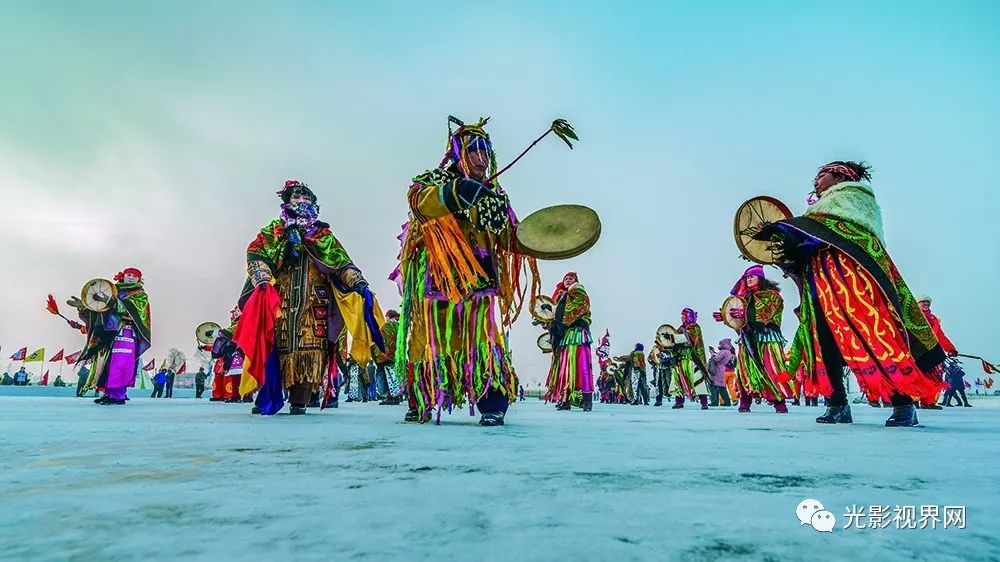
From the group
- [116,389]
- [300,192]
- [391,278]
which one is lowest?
[116,389]

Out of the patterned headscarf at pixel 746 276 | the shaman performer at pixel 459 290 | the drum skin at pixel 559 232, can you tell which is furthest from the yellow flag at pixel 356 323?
the patterned headscarf at pixel 746 276

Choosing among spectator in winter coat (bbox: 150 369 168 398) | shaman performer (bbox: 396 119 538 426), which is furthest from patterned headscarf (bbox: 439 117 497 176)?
spectator in winter coat (bbox: 150 369 168 398)

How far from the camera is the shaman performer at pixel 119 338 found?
7086mm

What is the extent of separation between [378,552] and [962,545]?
0.74 meters

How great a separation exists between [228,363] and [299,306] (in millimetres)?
7379

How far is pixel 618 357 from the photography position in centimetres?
1773

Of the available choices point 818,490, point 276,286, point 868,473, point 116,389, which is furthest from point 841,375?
point 116,389

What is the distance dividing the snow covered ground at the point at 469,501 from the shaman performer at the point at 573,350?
6198 millimetres

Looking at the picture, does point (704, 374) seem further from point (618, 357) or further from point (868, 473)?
point (868, 473)

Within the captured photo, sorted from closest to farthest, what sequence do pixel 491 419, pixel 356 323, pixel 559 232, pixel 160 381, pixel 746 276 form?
pixel 491 419 < pixel 559 232 < pixel 356 323 < pixel 746 276 < pixel 160 381

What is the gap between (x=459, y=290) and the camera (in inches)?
140

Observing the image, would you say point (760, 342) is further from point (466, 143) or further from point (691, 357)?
point (466, 143)

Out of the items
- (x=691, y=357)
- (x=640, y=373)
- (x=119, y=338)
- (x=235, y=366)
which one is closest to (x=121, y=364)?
(x=119, y=338)

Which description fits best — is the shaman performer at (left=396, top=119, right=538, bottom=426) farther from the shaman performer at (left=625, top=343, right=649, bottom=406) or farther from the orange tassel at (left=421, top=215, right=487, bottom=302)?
the shaman performer at (left=625, top=343, right=649, bottom=406)
